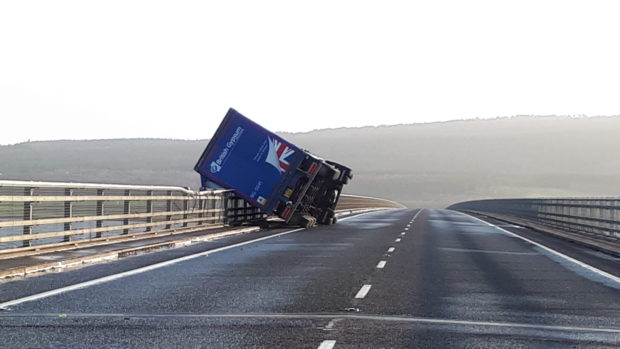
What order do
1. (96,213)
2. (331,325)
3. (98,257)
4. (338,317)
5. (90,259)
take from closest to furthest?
(331,325), (338,317), (90,259), (98,257), (96,213)

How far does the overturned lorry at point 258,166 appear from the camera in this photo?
33.9 meters

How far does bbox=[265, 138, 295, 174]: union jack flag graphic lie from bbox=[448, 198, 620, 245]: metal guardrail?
11069mm

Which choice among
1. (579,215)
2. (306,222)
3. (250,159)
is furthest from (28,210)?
(579,215)

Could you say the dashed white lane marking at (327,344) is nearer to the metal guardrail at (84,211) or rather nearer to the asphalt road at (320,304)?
the asphalt road at (320,304)

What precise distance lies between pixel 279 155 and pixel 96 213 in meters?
12.5

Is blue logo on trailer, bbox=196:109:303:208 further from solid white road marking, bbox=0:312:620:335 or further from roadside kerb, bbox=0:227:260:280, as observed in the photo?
solid white road marking, bbox=0:312:620:335

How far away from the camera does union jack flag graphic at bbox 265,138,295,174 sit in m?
33.9

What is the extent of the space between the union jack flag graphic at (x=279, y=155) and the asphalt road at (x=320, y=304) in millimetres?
13236

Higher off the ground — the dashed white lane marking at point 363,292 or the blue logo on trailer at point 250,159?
the blue logo on trailer at point 250,159

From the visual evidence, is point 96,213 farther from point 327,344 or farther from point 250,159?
point 327,344

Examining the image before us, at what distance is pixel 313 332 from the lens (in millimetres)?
9422

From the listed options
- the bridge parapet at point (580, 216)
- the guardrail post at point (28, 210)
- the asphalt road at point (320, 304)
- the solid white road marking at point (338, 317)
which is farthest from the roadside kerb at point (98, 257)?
the bridge parapet at point (580, 216)

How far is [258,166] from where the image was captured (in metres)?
34.1

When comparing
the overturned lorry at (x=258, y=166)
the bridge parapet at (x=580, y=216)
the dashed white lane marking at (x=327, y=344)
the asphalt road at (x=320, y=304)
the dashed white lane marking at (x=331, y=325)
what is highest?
the overturned lorry at (x=258, y=166)
